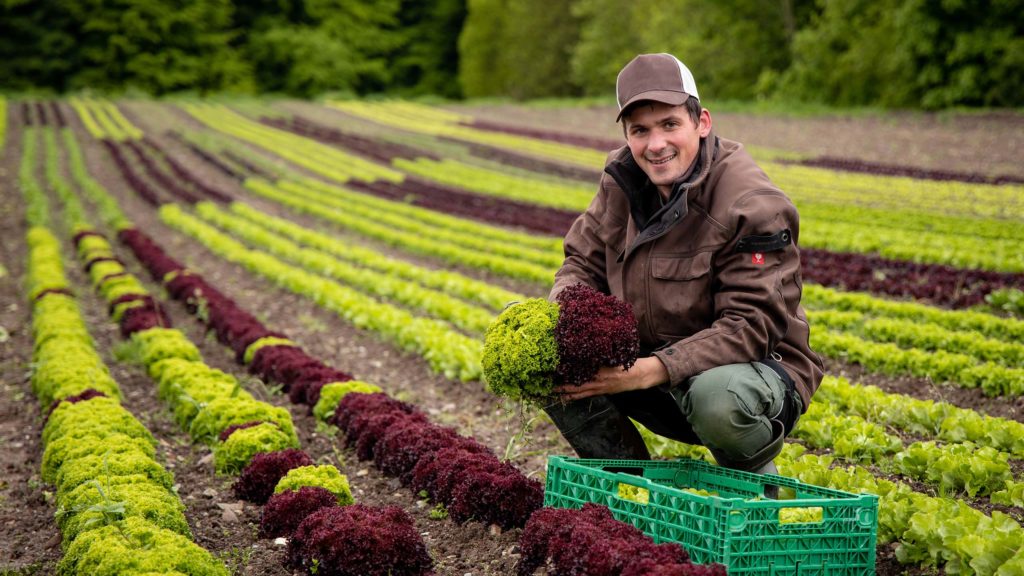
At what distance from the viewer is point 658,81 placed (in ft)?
13.9

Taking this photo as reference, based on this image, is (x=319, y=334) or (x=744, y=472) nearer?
(x=744, y=472)

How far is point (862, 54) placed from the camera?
41.5 metres

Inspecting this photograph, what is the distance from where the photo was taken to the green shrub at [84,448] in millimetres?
5625

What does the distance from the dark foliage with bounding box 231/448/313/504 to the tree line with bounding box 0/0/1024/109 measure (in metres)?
34.3

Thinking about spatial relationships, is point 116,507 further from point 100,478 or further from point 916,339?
point 916,339

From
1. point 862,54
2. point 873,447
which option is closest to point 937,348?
point 873,447

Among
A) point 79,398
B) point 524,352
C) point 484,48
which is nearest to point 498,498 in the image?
point 524,352

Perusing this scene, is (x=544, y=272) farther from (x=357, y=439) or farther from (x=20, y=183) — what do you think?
(x=20, y=183)

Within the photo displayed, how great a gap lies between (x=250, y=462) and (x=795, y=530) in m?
3.69

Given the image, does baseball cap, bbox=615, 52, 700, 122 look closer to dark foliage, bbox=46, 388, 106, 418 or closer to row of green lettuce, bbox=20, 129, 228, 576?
row of green lettuce, bbox=20, 129, 228, 576

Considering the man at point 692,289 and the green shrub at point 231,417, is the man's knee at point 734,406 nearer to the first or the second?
the man at point 692,289

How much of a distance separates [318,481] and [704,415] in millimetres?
2344

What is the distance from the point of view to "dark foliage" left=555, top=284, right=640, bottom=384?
12.8 feet

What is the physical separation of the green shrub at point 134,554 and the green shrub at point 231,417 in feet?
7.14
